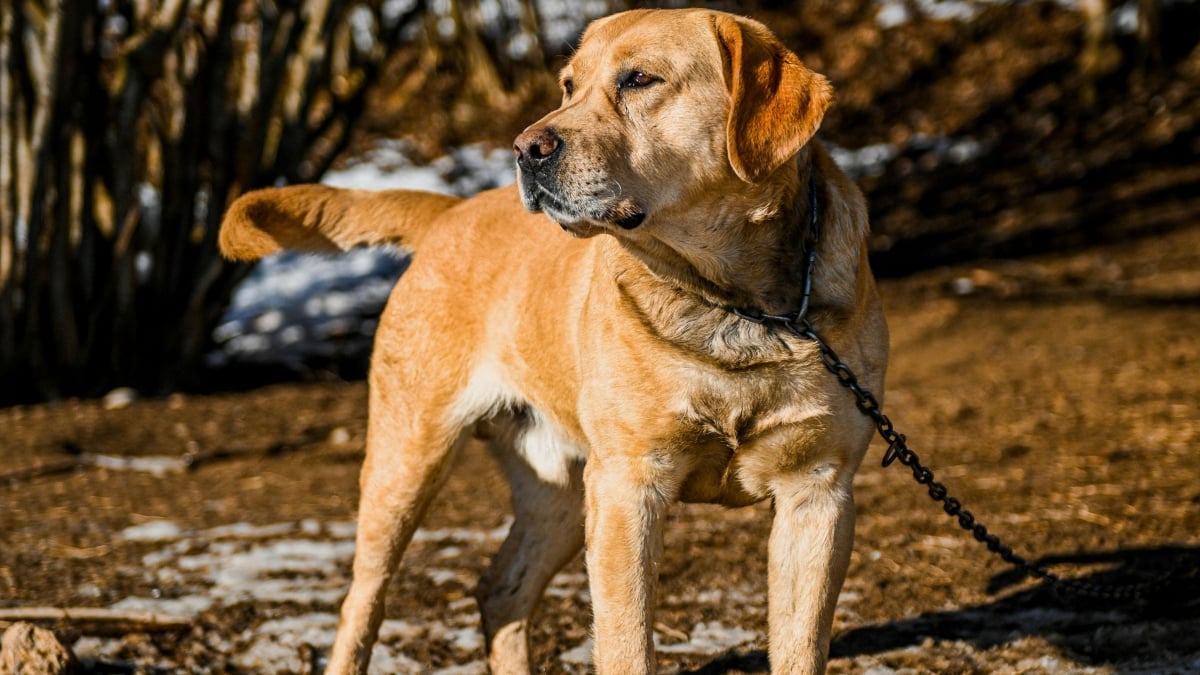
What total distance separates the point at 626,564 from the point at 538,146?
990mm

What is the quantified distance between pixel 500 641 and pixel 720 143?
174 centimetres

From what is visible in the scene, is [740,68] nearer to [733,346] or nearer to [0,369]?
[733,346]

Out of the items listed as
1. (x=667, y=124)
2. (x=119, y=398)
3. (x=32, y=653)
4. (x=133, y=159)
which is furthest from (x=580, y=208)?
(x=119, y=398)

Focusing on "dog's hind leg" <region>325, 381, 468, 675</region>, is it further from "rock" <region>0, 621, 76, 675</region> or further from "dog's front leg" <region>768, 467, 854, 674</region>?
"dog's front leg" <region>768, 467, 854, 674</region>

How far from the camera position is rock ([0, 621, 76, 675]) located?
146 inches

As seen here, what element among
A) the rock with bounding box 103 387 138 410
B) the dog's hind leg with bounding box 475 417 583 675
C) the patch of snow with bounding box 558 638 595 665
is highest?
the dog's hind leg with bounding box 475 417 583 675

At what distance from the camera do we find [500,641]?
4.07 metres

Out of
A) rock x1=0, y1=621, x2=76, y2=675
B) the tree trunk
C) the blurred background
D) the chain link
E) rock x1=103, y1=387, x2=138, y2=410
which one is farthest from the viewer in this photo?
rock x1=103, y1=387, x2=138, y2=410

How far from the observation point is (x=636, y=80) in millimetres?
3236

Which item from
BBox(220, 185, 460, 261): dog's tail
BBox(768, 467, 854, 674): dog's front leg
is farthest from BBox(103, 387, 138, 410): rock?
BBox(768, 467, 854, 674): dog's front leg

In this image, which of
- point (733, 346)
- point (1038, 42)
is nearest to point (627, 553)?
point (733, 346)

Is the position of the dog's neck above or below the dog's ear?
below

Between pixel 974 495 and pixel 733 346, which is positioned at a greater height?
pixel 733 346

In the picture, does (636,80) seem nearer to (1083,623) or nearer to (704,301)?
(704,301)
